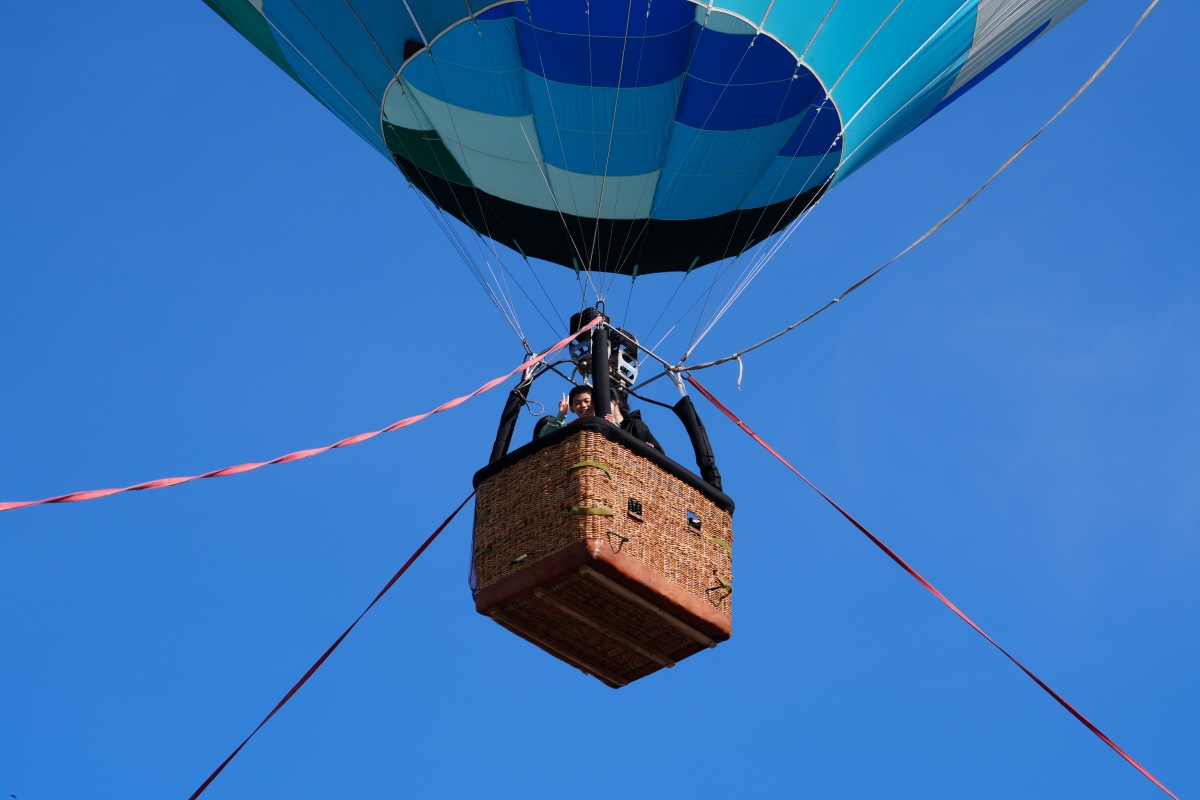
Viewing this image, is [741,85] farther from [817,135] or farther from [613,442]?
[613,442]

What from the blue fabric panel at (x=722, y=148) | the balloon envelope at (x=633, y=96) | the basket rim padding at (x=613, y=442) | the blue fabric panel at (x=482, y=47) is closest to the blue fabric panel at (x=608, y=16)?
the balloon envelope at (x=633, y=96)

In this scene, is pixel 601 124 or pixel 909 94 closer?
pixel 601 124

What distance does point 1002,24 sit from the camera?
10.0m

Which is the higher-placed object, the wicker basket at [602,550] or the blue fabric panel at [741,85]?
the blue fabric panel at [741,85]

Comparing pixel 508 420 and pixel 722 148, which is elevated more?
pixel 722 148

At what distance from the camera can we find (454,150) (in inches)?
408

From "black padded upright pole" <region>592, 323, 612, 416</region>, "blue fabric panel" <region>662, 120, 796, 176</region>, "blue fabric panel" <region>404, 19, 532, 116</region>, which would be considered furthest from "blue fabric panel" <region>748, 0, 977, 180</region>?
"black padded upright pole" <region>592, 323, 612, 416</region>

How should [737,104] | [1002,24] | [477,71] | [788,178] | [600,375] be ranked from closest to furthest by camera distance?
[600,375] < [477,71] < [737,104] < [1002,24] < [788,178]

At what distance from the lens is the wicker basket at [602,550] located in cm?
757

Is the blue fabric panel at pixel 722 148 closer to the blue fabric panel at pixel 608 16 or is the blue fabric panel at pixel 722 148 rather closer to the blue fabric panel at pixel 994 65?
the blue fabric panel at pixel 608 16

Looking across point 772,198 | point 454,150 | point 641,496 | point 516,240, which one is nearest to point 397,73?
point 454,150

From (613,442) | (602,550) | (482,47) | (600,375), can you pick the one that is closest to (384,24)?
(482,47)

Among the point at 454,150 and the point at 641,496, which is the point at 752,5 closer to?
the point at 454,150

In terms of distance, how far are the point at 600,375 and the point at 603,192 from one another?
208 cm
